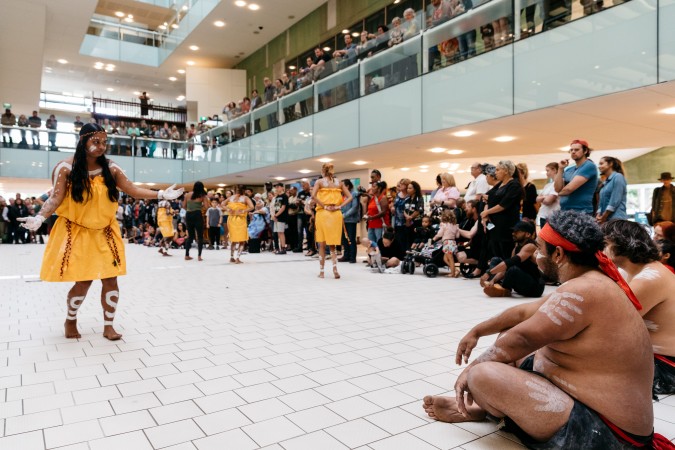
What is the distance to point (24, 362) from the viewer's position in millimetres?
3510

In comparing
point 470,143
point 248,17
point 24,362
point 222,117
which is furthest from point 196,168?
point 24,362

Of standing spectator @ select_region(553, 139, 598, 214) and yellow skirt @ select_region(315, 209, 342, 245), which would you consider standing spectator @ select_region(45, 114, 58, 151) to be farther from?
standing spectator @ select_region(553, 139, 598, 214)

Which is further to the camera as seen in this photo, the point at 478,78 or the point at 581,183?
the point at 478,78

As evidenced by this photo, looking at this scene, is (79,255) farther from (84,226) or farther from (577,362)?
(577,362)

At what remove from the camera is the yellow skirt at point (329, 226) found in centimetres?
826

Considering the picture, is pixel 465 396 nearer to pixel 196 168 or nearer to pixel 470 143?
pixel 470 143

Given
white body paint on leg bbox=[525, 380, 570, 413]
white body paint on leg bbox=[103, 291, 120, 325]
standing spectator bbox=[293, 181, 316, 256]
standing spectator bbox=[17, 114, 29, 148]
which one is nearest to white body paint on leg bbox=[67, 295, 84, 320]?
white body paint on leg bbox=[103, 291, 120, 325]

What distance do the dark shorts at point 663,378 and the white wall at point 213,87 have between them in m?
25.0

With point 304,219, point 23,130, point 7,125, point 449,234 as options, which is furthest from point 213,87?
point 449,234

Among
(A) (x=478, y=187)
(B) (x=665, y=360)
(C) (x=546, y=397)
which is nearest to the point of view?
(C) (x=546, y=397)

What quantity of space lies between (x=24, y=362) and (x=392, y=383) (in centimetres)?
268

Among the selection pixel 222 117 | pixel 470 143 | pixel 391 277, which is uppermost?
pixel 222 117

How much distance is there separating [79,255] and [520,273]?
5106mm

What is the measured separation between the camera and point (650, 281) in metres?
2.70
